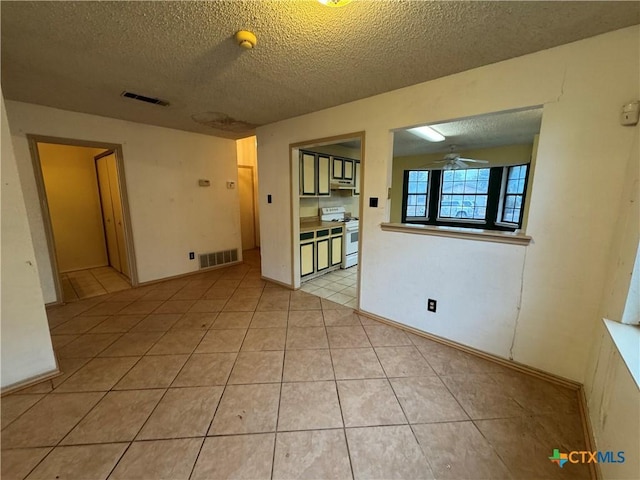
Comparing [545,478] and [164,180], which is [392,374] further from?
[164,180]

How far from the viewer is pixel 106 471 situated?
1215 mm

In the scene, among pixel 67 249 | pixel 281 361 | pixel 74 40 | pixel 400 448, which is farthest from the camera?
pixel 67 249

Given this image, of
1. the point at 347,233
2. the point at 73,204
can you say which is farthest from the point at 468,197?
the point at 73,204

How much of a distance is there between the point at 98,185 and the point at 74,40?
364 centimetres

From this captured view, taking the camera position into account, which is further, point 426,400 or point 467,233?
point 467,233

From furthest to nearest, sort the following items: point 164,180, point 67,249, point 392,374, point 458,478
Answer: point 67,249 < point 164,180 < point 392,374 < point 458,478

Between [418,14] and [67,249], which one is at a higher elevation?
[418,14]

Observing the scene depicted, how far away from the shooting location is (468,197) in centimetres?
573

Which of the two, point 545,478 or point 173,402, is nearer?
point 545,478

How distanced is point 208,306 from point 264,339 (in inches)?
42.3

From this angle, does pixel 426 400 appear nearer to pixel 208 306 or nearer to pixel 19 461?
pixel 19 461

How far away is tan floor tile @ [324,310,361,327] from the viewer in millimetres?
2621

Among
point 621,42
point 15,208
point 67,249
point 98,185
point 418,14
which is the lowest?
point 67,249

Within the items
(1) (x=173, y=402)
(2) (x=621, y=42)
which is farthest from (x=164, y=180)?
(2) (x=621, y=42)
